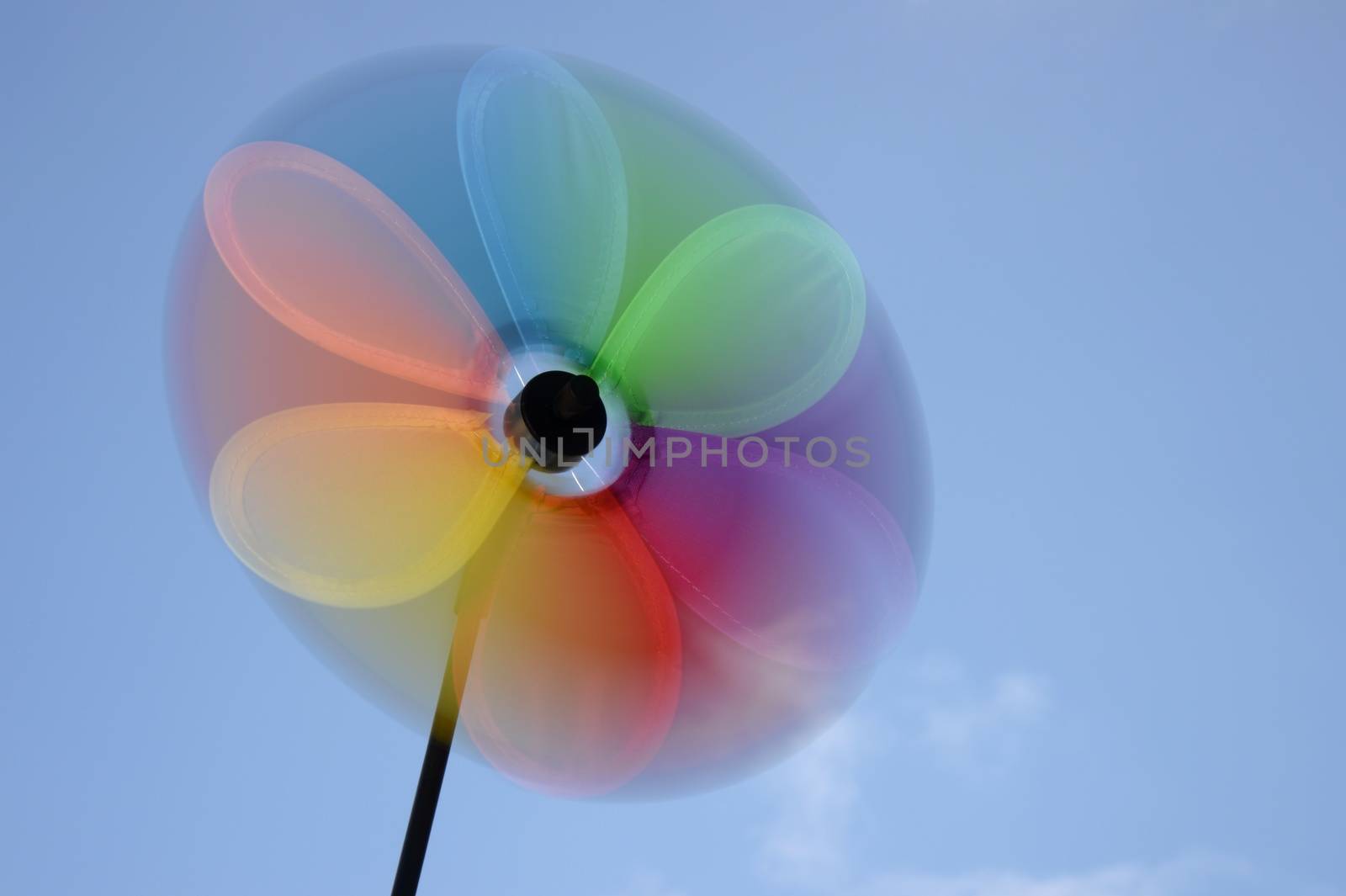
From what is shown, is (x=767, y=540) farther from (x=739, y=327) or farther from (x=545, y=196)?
(x=545, y=196)

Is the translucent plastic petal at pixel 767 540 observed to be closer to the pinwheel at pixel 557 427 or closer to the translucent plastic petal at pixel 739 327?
the pinwheel at pixel 557 427

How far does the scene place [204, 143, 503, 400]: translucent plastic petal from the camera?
99.1 inches

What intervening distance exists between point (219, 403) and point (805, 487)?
1.47m

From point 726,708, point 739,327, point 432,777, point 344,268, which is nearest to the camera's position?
point 432,777

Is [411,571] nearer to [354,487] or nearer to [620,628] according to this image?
[354,487]

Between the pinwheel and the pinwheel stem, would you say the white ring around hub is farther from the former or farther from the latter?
the pinwheel stem

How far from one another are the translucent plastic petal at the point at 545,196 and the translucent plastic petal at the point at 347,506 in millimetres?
459

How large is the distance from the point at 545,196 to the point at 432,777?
151 centimetres

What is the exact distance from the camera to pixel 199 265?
2.60 metres

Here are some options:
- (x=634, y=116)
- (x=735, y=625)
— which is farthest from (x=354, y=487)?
(x=634, y=116)

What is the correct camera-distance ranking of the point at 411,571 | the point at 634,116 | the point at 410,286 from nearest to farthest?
the point at 411,571
the point at 410,286
the point at 634,116

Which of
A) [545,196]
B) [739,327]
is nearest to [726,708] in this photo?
[739,327]

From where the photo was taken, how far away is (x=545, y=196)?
111 inches

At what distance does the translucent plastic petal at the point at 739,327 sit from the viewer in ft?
9.09
